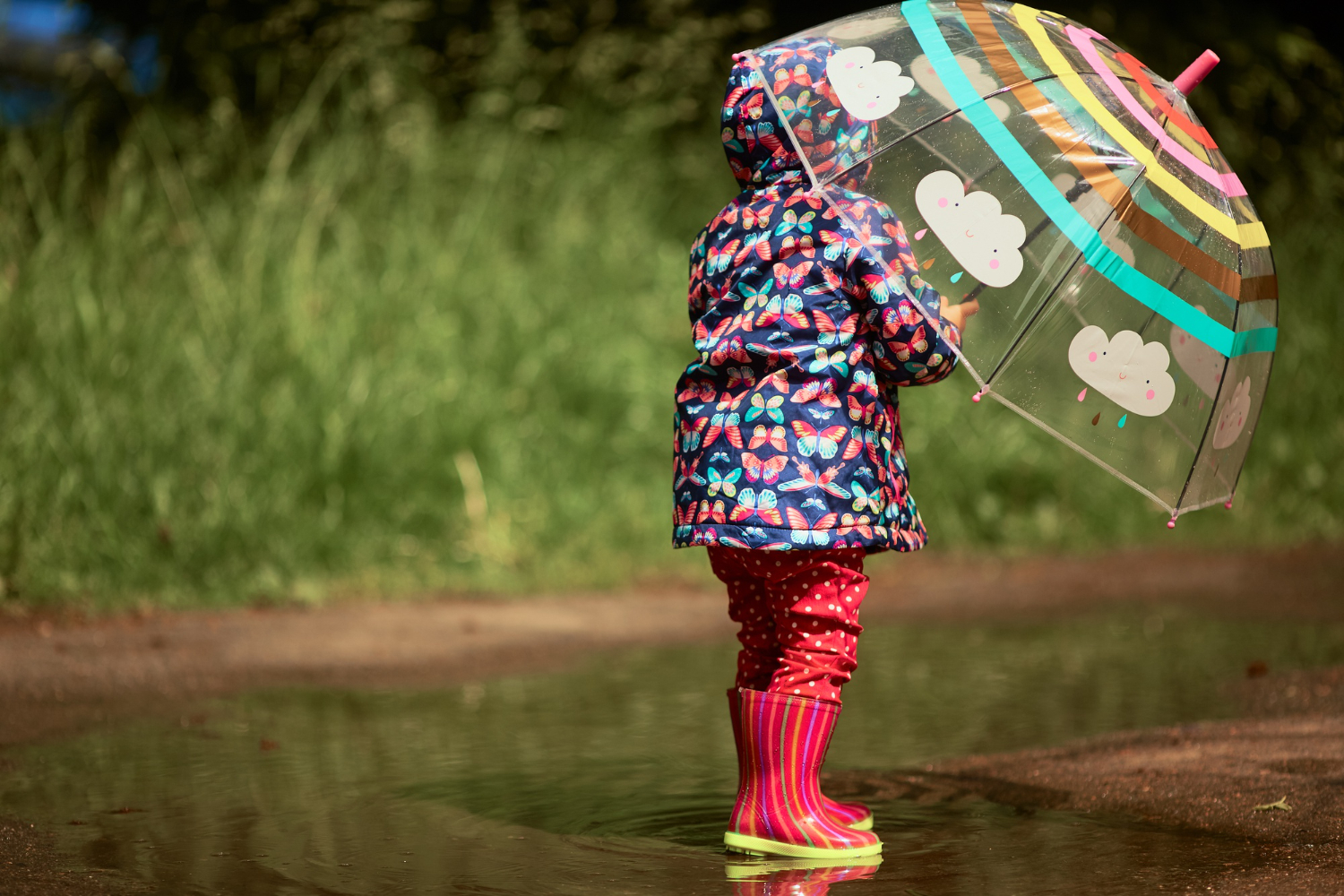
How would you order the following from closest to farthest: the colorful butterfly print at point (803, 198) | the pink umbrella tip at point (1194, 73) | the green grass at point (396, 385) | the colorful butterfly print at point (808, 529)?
the colorful butterfly print at point (808, 529)
the colorful butterfly print at point (803, 198)
the pink umbrella tip at point (1194, 73)
the green grass at point (396, 385)

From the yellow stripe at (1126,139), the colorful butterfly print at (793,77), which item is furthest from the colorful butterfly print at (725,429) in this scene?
the yellow stripe at (1126,139)

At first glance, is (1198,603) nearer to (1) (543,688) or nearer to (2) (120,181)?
(1) (543,688)

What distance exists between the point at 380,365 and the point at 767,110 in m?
3.54

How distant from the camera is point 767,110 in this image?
2.44m

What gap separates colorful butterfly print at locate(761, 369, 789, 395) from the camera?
7.82 feet

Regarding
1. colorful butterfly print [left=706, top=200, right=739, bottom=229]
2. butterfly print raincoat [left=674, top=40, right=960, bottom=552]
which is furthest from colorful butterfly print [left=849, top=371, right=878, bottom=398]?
colorful butterfly print [left=706, top=200, right=739, bottom=229]

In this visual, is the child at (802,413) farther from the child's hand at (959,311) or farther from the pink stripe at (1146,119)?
the pink stripe at (1146,119)

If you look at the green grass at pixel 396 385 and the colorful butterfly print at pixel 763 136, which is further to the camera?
the green grass at pixel 396 385

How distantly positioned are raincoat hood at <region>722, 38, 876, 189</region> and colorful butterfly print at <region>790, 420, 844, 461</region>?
16.0 inches

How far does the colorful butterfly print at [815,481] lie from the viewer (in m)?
2.34

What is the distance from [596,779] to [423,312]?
138 inches

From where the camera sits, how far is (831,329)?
94.6 inches

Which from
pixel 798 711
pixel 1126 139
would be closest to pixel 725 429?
pixel 798 711

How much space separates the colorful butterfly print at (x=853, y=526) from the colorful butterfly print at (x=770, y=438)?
15 centimetres
